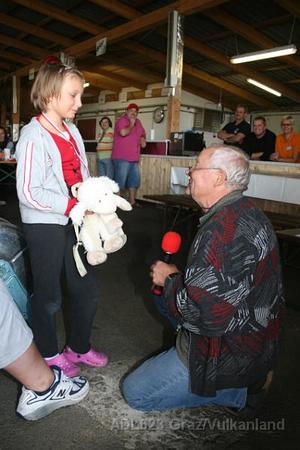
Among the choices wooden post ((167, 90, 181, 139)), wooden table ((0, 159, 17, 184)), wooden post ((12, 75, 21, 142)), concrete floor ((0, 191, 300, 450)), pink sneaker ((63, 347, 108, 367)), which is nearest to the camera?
concrete floor ((0, 191, 300, 450))

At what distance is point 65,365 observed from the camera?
5.98ft

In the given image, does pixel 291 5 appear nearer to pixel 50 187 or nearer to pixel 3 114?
pixel 50 187

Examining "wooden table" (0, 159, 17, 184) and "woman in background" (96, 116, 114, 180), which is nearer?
"woman in background" (96, 116, 114, 180)

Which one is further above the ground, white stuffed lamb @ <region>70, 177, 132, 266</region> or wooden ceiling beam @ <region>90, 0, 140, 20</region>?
wooden ceiling beam @ <region>90, 0, 140, 20</region>

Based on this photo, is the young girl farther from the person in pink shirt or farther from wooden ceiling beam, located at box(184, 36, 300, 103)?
wooden ceiling beam, located at box(184, 36, 300, 103)

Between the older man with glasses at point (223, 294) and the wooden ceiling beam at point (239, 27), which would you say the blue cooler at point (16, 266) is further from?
the wooden ceiling beam at point (239, 27)

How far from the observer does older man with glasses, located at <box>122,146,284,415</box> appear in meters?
1.24

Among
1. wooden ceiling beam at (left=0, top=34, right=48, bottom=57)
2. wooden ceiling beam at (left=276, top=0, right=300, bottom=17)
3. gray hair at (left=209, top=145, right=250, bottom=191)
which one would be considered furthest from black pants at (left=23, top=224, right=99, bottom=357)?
wooden ceiling beam at (left=0, top=34, right=48, bottom=57)

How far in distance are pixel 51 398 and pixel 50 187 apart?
35.0 inches

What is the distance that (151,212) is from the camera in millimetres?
6836

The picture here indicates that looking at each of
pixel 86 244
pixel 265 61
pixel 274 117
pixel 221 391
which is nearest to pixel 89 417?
pixel 221 391

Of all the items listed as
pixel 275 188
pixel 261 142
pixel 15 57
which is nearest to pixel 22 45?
pixel 15 57

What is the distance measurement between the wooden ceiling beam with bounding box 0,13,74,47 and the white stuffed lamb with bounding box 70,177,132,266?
975cm

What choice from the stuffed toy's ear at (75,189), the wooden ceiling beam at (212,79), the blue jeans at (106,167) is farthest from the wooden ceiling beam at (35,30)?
the stuffed toy's ear at (75,189)
